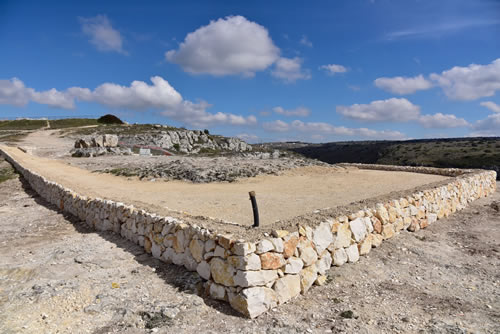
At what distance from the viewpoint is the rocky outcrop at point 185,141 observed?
42312 mm

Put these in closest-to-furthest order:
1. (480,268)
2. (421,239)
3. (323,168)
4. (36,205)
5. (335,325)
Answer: (335,325), (480,268), (421,239), (36,205), (323,168)

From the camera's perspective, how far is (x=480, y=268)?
20.6 ft

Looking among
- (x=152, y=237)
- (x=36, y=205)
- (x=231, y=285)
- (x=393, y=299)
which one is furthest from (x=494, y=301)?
(x=36, y=205)

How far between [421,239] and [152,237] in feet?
20.5

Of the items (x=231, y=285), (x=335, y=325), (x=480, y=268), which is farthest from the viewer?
(x=480, y=268)

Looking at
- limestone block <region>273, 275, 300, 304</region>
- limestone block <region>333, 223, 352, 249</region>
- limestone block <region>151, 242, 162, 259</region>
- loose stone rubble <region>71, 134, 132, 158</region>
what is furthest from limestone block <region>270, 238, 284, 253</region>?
loose stone rubble <region>71, 134, 132, 158</region>

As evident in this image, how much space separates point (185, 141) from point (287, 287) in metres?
43.6

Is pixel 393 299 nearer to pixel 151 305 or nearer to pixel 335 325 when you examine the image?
pixel 335 325

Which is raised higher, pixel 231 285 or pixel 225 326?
pixel 231 285

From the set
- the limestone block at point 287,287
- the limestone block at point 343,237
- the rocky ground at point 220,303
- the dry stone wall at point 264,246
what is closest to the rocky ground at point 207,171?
the dry stone wall at point 264,246

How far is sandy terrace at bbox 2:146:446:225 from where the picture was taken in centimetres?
940

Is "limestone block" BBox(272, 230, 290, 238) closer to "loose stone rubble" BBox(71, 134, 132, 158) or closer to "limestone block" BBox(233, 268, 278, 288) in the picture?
"limestone block" BBox(233, 268, 278, 288)

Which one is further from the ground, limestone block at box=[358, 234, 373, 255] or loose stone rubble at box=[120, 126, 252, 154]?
loose stone rubble at box=[120, 126, 252, 154]

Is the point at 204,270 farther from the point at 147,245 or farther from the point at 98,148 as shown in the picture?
the point at 98,148
